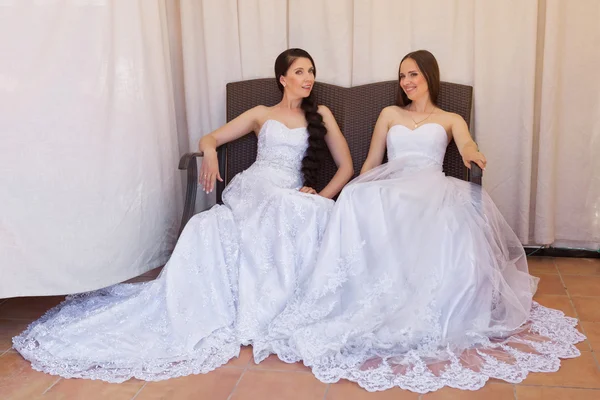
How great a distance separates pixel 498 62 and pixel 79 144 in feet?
7.22

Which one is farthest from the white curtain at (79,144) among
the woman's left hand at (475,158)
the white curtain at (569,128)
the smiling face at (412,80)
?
the white curtain at (569,128)

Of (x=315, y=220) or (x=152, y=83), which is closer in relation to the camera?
(x=315, y=220)

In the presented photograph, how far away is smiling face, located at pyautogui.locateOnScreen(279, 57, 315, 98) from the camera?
3.23 m

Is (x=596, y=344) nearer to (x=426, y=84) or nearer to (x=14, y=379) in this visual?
(x=426, y=84)

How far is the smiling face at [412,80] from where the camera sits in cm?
318

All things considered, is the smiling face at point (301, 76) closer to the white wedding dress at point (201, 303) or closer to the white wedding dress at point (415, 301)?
the white wedding dress at point (201, 303)

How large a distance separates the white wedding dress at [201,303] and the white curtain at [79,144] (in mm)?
241

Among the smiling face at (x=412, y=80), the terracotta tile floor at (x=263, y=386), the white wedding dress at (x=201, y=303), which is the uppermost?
the smiling face at (x=412, y=80)

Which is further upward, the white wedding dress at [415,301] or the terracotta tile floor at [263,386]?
the white wedding dress at [415,301]

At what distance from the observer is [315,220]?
9.24ft

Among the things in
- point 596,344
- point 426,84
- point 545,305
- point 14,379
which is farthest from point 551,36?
point 14,379

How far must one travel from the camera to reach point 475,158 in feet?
9.33

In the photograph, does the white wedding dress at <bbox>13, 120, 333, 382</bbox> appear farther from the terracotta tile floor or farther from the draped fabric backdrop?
the draped fabric backdrop

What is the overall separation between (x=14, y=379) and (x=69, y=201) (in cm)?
77
